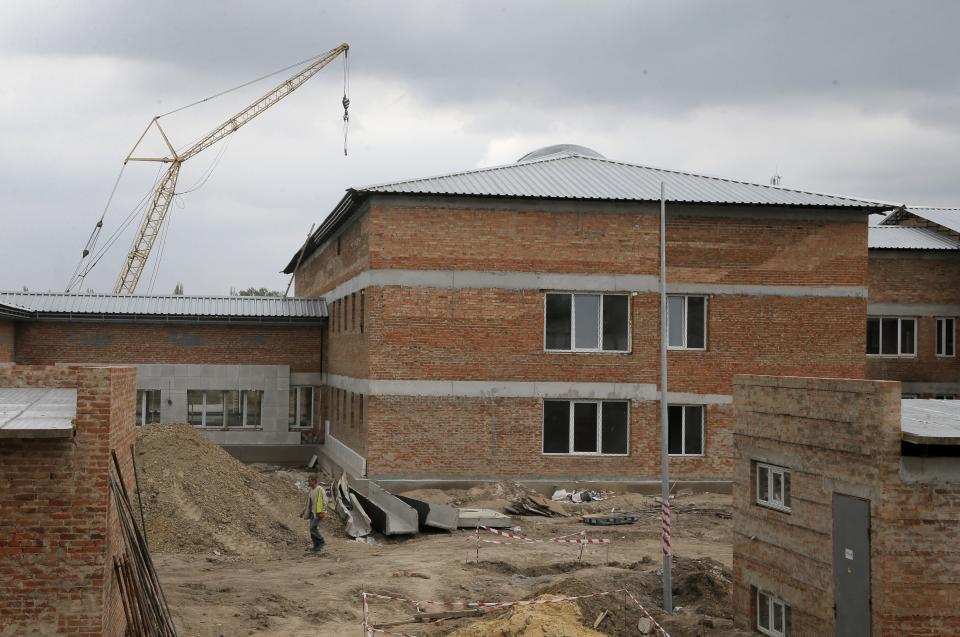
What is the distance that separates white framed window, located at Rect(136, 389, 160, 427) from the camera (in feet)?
118

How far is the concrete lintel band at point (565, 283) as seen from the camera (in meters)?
26.1

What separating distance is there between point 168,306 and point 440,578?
849 inches

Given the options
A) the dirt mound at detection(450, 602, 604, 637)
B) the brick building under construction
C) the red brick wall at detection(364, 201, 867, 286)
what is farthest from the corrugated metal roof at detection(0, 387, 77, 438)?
the red brick wall at detection(364, 201, 867, 286)

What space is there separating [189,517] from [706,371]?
45.8 ft

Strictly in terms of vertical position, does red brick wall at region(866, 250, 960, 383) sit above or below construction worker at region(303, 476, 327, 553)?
above

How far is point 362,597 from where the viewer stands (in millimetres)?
16969

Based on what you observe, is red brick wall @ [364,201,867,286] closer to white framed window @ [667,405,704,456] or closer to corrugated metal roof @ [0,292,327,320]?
white framed window @ [667,405,704,456]

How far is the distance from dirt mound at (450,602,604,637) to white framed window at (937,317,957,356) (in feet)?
94.5

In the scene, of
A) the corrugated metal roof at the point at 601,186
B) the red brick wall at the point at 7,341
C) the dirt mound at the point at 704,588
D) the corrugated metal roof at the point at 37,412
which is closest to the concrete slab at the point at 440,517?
the dirt mound at the point at 704,588

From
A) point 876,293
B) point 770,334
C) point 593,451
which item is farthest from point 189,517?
point 876,293

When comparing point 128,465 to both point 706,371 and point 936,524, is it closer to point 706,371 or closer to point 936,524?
point 936,524

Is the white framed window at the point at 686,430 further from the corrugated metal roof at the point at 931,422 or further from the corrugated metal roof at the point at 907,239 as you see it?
the corrugated metal roof at the point at 907,239

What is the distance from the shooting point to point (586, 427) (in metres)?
26.9

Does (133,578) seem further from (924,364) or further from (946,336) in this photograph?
(946,336)
